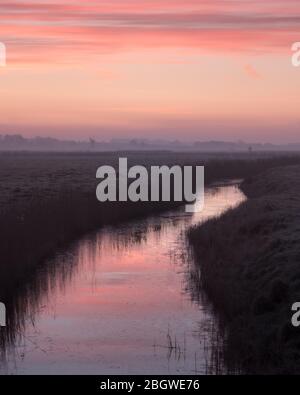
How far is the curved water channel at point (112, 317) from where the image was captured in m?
12.7

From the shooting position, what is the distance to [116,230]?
101 ft

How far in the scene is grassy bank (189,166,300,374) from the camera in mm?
12406

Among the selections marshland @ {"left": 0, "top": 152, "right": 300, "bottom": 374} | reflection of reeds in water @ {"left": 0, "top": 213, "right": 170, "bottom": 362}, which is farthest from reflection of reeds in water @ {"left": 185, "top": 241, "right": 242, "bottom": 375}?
reflection of reeds in water @ {"left": 0, "top": 213, "right": 170, "bottom": 362}

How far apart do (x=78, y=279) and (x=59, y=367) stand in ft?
25.7

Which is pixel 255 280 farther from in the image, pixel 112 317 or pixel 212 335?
pixel 112 317

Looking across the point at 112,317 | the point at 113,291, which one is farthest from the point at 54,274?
the point at 112,317

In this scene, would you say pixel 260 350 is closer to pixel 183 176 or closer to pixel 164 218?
pixel 164 218

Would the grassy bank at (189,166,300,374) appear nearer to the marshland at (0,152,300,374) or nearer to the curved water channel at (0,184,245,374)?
the marshland at (0,152,300,374)

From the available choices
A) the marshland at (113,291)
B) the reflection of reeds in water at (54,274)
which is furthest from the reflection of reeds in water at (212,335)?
the reflection of reeds in water at (54,274)

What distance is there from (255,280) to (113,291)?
4.27 m

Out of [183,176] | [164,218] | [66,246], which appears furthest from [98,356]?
[183,176]

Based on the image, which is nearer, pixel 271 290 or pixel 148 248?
pixel 271 290

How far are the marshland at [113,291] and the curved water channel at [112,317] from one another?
1.0 inches

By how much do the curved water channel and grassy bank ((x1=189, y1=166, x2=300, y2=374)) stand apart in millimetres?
625
